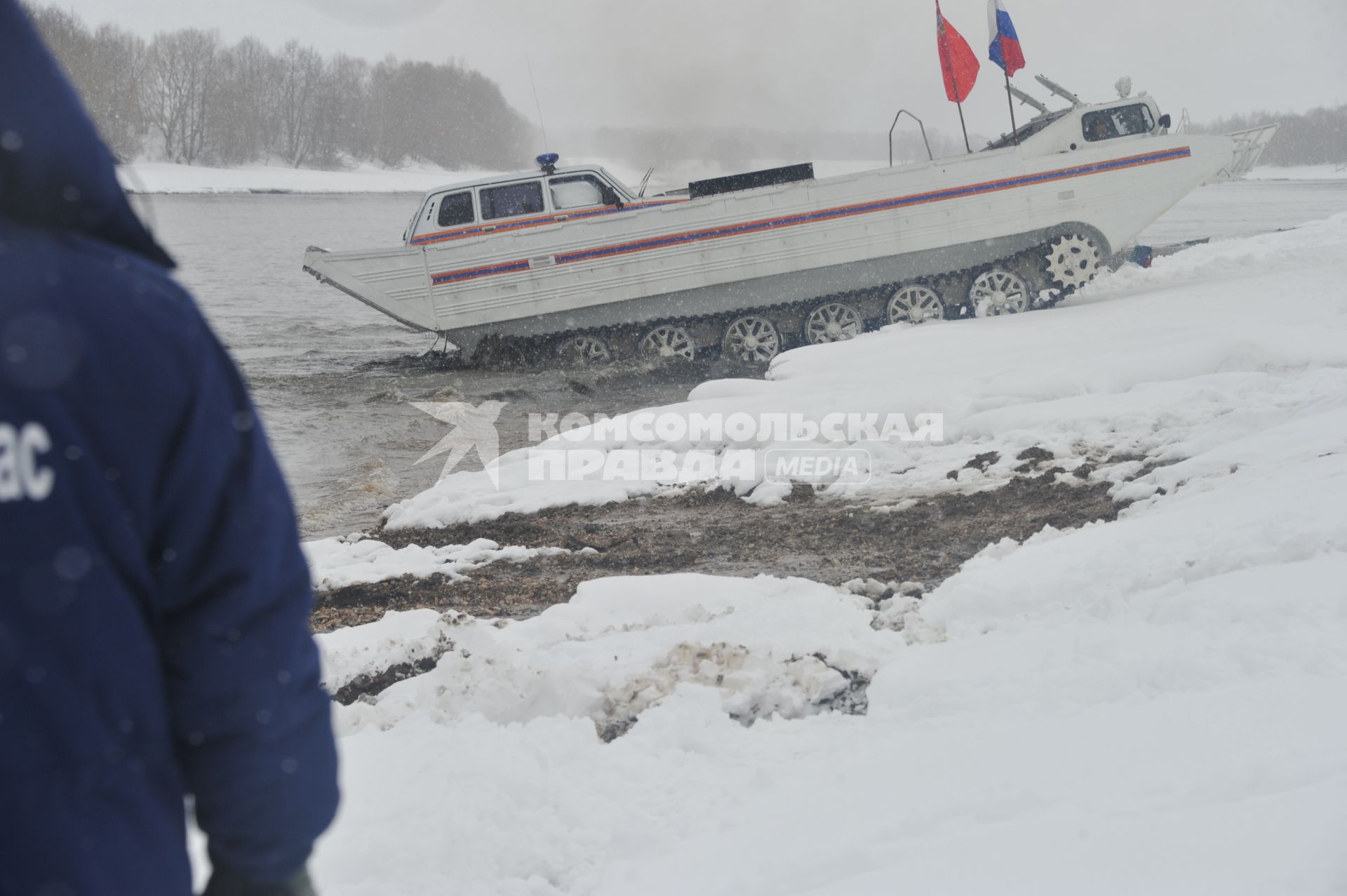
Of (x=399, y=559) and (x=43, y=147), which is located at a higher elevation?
(x=43, y=147)


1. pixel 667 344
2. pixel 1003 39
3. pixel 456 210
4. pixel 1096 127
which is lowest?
pixel 667 344

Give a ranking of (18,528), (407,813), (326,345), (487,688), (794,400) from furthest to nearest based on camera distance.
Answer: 1. (326,345)
2. (794,400)
3. (487,688)
4. (407,813)
5. (18,528)

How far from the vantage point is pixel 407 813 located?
2.74 m

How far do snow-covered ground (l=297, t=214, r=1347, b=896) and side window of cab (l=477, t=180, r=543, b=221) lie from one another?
8.85 metres

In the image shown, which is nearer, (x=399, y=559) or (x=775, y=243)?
(x=399, y=559)

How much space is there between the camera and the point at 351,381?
13.7 meters

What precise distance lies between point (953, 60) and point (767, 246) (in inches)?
179

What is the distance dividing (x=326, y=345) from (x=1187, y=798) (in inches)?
669

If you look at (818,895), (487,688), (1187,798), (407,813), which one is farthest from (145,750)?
(487,688)

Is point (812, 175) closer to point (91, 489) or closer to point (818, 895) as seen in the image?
point (818, 895)

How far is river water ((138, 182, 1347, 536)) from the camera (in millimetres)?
8859

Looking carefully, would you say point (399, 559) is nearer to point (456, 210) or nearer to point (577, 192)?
point (456, 210)

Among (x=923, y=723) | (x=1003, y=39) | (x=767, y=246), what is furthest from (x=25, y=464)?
(x=1003, y=39)

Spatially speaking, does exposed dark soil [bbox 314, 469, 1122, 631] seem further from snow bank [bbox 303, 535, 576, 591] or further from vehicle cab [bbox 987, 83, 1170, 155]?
vehicle cab [bbox 987, 83, 1170, 155]
